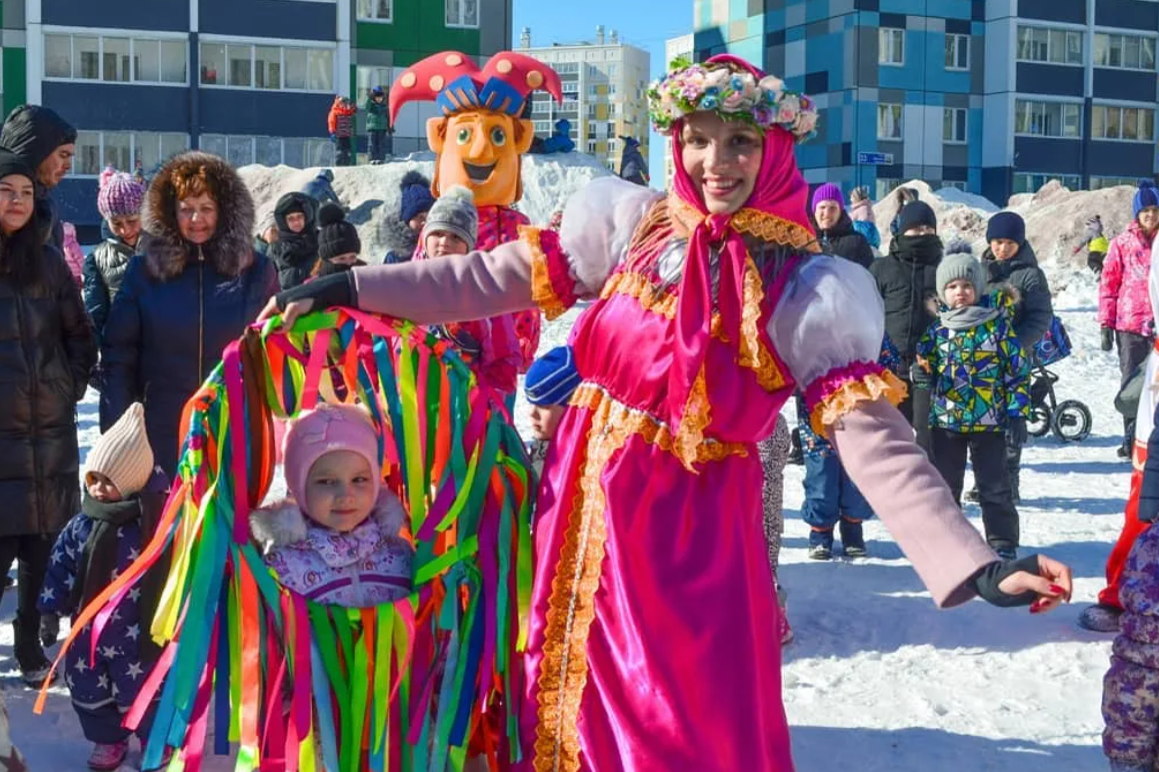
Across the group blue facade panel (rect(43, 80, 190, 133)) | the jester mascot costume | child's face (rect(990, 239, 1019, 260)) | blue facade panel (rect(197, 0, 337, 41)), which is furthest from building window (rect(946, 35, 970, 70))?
the jester mascot costume

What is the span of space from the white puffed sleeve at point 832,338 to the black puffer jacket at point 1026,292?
151 inches

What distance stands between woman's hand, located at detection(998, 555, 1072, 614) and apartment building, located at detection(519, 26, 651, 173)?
86629 millimetres

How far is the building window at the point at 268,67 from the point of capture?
3178 cm

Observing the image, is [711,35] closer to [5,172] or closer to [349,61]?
[349,61]

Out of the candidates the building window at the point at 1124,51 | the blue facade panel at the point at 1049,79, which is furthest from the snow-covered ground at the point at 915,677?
the building window at the point at 1124,51

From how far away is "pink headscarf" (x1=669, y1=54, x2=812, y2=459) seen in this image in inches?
97.4

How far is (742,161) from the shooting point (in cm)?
258

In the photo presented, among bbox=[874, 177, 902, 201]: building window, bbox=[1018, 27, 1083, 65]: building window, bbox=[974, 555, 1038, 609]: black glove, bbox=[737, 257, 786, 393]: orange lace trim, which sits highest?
bbox=[1018, 27, 1083, 65]: building window

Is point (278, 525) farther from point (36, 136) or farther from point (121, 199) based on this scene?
point (121, 199)

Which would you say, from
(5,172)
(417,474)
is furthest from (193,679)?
(5,172)

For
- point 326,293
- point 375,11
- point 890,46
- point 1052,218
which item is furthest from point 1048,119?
point 326,293

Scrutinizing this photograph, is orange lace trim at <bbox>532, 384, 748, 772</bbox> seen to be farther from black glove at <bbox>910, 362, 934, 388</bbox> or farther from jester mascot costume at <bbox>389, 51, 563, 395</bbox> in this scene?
black glove at <bbox>910, 362, 934, 388</bbox>

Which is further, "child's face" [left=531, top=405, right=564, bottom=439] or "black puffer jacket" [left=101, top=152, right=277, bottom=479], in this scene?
"black puffer jacket" [left=101, top=152, right=277, bottom=479]

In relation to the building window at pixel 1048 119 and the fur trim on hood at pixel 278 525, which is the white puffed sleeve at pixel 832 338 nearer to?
the fur trim on hood at pixel 278 525
